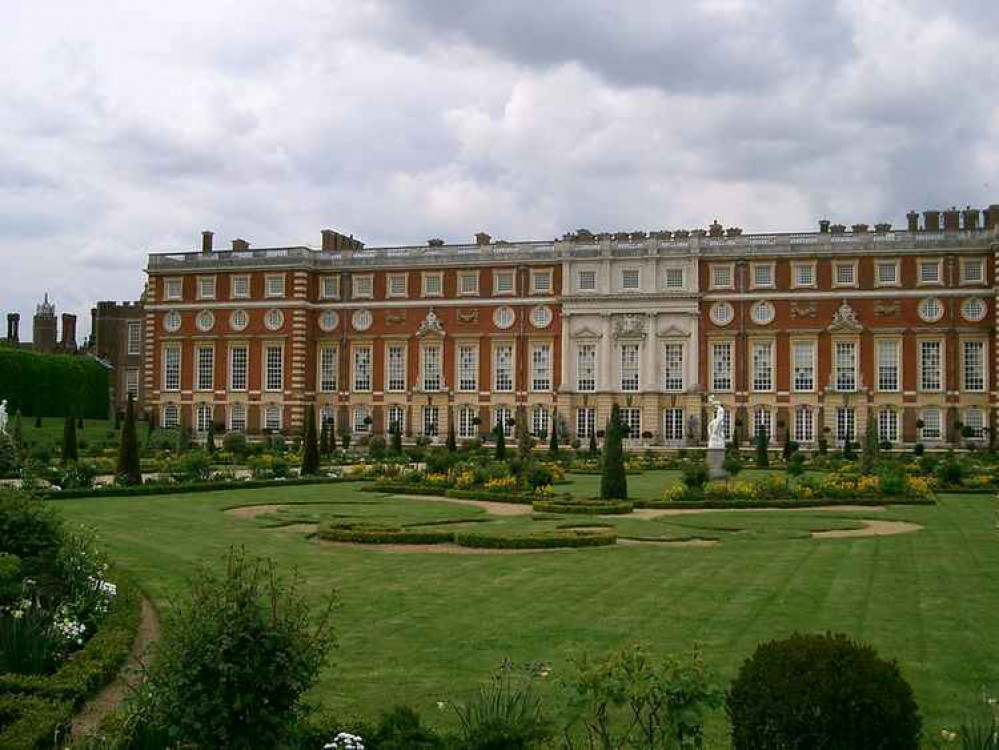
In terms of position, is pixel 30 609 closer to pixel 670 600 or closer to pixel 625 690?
pixel 625 690

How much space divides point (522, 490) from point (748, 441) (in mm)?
26813

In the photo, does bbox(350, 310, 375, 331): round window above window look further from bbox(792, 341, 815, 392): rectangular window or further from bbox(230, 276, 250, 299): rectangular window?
bbox(792, 341, 815, 392): rectangular window

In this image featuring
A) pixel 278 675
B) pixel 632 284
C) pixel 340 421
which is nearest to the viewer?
pixel 278 675

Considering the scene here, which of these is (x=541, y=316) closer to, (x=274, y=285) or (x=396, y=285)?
(x=396, y=285)

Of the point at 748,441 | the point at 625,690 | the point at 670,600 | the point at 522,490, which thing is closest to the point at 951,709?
the point at 625,690

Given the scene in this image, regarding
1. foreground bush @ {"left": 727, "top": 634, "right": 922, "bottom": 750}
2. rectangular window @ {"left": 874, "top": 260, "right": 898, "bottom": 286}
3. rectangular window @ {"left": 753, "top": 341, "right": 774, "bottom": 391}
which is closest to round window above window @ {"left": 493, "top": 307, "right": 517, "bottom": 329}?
rectangular window @ {"left": 753, "top": 341, "right": 774, "bottom": 391}

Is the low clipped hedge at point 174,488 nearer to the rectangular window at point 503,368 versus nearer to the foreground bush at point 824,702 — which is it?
the foreground bush at point 824,702

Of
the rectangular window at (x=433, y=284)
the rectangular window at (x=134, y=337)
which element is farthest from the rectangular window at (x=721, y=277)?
the rectangular window at (x=134, y=337)

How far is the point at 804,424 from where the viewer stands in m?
49.7

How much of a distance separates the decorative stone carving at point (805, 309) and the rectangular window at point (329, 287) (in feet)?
73.1

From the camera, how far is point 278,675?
5.68 m

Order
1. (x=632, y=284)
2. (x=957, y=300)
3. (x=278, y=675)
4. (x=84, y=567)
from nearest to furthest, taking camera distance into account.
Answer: (x=278, y=675) < (x=84, y=567) < (x=957, y=300) < (x=632, y=284)

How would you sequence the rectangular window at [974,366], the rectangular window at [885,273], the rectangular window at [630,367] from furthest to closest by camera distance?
1. the rectangular window at [630,367]
2. the rectangular window at [885,273]
3. the rectangular window at [974,366]

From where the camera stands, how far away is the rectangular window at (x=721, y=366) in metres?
50.8
